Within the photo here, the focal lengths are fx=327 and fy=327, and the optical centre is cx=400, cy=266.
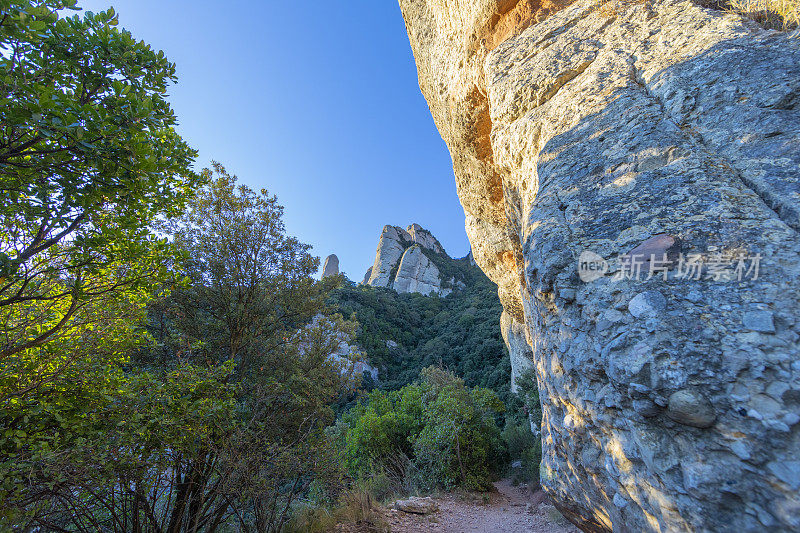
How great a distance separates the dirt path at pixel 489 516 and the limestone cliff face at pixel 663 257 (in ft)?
13.3

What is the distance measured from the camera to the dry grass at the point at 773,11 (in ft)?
10.7

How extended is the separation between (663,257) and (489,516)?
8.12m

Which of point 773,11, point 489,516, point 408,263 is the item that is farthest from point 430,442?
point 408,263

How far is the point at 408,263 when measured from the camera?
5388 cm

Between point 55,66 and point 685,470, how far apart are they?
180 inches

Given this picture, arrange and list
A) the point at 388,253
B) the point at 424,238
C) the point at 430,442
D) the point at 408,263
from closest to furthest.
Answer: the point at 430,442 < the point at 408,263 < the point at 388,253 < the point at 424,238

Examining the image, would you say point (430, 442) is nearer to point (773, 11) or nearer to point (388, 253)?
point (773, 11)

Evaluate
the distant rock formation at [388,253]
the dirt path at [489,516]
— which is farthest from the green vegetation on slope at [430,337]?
the distant rock formation at [388,253]

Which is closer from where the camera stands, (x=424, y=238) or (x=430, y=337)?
(x=430, y=337)

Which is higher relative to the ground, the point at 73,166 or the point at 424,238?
the point at 424,238

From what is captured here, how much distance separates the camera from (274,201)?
599cm

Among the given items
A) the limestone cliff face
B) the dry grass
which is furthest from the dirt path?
the dry grass

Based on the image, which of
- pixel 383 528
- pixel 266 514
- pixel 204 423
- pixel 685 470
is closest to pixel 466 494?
pixel 383 528

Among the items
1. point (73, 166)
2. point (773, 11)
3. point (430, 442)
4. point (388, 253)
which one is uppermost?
point (388, 253)
